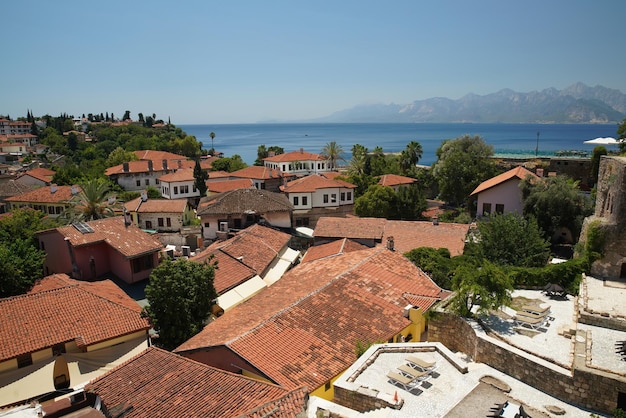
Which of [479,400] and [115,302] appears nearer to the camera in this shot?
[479,400]

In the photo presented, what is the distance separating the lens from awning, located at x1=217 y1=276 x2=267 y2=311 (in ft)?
77.6

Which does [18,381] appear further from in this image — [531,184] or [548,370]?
[531,184]

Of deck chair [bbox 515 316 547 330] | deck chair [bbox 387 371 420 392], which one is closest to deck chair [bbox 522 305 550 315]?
deck chair [bbox 515 316 547 330]

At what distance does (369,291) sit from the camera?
21.9 metres

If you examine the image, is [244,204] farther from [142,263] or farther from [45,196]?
[45,196]

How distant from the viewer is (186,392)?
12602 millimetres

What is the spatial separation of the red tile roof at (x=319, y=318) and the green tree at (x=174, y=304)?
3.95 feet

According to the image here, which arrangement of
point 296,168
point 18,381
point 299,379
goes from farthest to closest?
point 296,168, point 18,381, point 299,379

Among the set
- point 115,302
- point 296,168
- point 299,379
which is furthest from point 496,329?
point 296,168

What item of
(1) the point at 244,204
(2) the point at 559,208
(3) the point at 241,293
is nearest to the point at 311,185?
(1) the point at 244,204

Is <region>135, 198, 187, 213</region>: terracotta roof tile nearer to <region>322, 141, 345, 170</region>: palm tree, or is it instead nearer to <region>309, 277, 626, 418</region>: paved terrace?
<region>309, 277, 626, 418</region>: paved terrace

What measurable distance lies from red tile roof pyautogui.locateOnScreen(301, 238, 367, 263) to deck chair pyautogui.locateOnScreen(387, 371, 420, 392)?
15.8 m

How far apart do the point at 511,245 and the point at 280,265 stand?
1519 cm

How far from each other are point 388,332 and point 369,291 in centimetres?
324
